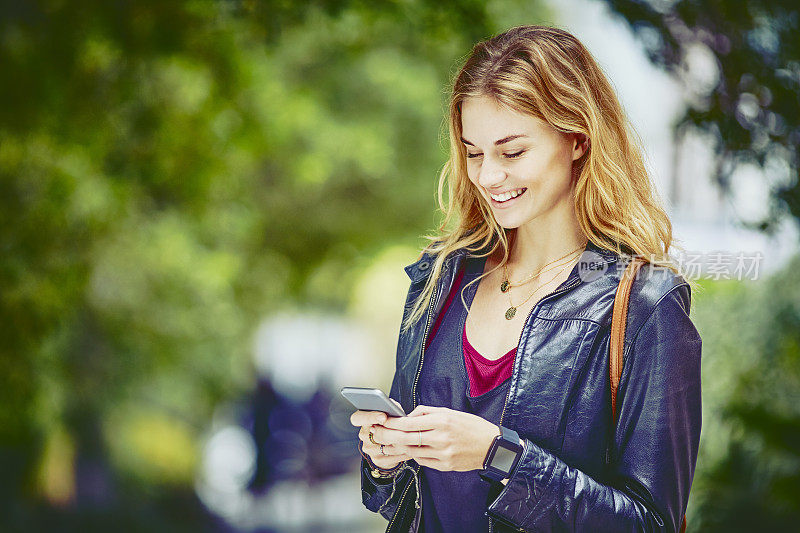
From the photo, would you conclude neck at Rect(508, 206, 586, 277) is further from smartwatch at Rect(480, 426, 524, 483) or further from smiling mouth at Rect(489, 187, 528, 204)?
smartwatch at Rect(480, 426, 524, 483)

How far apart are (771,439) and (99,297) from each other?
582 cm

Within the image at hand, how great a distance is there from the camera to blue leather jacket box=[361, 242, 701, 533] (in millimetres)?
1550

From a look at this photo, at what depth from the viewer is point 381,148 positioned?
8.99 m

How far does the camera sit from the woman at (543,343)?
5.10 feet

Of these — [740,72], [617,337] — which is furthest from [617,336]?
[740,72]

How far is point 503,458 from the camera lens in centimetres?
154

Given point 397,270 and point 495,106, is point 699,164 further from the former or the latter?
point 397,270

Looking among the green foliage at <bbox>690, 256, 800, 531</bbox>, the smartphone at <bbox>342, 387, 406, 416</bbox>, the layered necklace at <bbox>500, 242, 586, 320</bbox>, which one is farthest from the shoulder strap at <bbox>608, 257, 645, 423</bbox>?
the green foliage at <bbox>690, 256, 800, 531</bbox>

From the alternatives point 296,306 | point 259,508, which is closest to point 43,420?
point 259,508

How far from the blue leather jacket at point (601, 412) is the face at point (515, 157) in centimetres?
17

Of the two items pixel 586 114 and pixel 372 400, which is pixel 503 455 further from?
pixel 586 114

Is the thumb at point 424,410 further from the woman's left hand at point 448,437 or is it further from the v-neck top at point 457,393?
the v-neck top at point 457,393

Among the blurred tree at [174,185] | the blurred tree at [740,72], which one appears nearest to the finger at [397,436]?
the blurred tree at [740,72]

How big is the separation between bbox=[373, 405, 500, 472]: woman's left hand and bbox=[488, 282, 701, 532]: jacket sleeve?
0.26 ft
